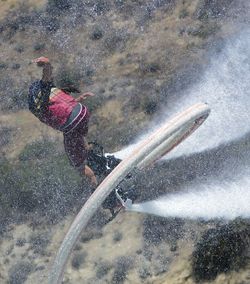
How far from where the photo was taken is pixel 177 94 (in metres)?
17.9

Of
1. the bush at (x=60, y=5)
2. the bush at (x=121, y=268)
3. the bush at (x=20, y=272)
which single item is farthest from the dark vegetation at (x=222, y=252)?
the bush at (x=60, y=5)

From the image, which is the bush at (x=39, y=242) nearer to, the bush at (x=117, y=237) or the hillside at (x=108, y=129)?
the hillside at (x=108, y=129)

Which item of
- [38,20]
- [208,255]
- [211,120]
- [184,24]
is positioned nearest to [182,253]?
[208,255]

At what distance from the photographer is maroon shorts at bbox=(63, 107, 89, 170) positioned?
11266 millimetres

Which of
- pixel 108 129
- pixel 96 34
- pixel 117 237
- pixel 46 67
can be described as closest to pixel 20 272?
pixel 117 237

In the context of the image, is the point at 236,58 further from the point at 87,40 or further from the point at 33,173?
the point at 33,173

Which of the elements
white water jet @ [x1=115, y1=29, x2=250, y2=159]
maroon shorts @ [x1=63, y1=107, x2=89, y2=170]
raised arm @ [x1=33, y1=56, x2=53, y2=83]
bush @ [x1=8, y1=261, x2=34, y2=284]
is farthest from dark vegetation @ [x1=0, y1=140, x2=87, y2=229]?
raised arm @ [x1=33, y1=56, x2=53, y2=83]

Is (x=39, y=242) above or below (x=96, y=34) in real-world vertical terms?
below

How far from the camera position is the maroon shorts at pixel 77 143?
11.3 metres

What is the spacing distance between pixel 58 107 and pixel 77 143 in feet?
4.47

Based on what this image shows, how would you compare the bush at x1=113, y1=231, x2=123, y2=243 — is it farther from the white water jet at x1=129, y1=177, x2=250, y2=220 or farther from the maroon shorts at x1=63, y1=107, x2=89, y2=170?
the maroon shorts at x1=63, y1=107, x2=89, y2=170

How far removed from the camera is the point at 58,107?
10.7m

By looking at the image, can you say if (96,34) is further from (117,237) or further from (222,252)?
(222,252)

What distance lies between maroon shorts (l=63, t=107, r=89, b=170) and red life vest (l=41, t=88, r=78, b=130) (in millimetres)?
392
